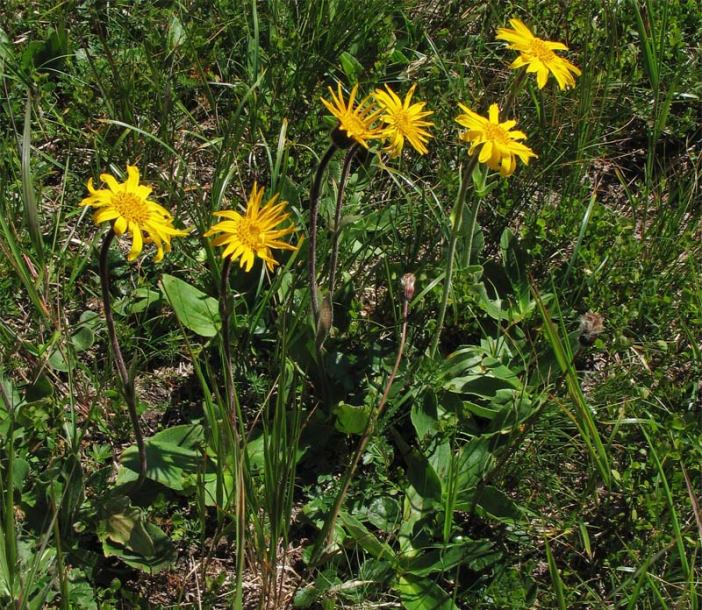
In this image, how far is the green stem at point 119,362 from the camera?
1.84 meters

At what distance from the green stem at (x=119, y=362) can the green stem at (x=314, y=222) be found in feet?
1.69

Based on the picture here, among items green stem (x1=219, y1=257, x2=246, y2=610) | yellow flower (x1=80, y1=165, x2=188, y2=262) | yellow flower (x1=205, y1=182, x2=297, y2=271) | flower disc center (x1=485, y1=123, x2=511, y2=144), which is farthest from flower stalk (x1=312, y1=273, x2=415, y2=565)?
yellow flower (x1=80, y1=165, x2=188, y2=262)

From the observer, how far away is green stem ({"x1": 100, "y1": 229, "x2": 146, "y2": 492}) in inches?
72.4

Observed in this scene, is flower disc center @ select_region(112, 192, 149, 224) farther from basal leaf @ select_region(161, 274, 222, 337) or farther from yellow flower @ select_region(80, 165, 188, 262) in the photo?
basal leaf @ select_region(161, 274, 222, 337)

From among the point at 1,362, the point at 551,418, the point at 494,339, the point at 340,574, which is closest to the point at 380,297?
the point at 494,339

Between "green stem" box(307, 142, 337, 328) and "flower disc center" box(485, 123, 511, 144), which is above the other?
"flower disc center" box(485, 123, 511, 144)

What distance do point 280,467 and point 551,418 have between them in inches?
39.0

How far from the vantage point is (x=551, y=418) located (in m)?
2.62

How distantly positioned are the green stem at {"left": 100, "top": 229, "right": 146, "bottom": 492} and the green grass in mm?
118

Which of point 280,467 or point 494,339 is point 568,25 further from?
point 280,467

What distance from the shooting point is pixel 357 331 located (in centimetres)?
279

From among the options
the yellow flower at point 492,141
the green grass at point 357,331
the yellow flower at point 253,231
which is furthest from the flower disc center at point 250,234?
the yellow flower at point 492,141

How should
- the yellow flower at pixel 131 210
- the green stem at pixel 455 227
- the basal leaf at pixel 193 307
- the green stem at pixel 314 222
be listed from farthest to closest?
the basal leaf at pixel 193 307
the green stem at pixel 455 227
the green stem at pixel 314 222
the yellow flower at pixel 131 210

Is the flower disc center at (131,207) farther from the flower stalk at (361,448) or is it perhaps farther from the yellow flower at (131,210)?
the flower stalk at (361,448)
